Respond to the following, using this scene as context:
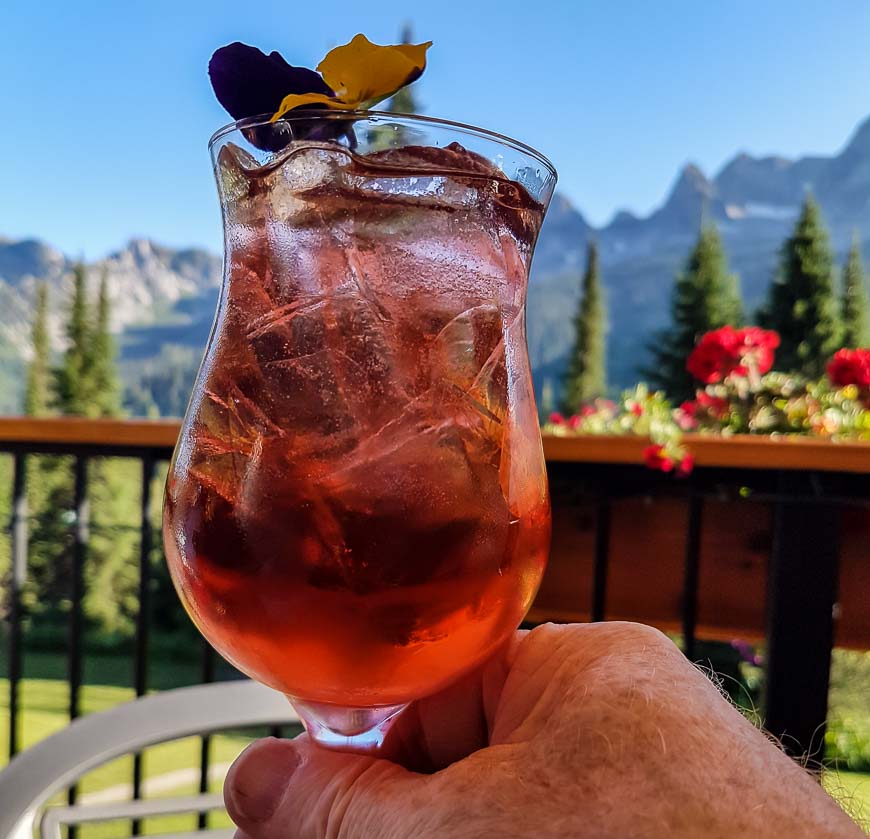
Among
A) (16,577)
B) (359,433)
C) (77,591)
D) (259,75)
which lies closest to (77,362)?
(16,577)

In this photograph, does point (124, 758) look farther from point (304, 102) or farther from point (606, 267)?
point (606, 267)

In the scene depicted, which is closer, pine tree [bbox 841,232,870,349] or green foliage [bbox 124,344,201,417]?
pine tree [bbox 841,232,870,349]

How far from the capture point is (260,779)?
1.88 ft

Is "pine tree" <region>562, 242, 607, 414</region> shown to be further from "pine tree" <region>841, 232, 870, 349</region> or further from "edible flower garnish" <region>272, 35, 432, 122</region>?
"edible flower garnish" <region>272, 35, 432, 122</region>

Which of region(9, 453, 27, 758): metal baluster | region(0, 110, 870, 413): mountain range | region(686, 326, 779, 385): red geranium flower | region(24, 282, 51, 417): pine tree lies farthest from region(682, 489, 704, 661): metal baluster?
region(24, 282, 51, 417): pine tree

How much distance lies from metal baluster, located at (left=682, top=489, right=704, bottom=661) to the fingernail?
1654 millimetres

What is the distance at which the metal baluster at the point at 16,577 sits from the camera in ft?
7.37

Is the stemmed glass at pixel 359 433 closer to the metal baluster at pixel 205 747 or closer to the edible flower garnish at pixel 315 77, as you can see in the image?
the edible flower garnish at pixel 315 77

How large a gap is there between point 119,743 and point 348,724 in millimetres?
542

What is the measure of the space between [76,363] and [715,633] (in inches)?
512

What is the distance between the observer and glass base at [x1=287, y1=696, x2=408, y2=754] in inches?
21.5

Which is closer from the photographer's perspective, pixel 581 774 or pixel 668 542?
pixel 581 774

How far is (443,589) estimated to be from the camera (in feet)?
1.57

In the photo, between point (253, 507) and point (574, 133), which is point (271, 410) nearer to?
point (253, 507)
